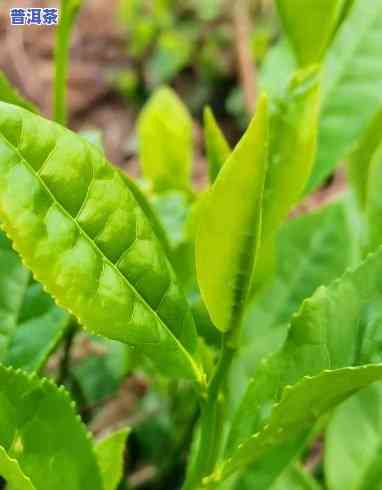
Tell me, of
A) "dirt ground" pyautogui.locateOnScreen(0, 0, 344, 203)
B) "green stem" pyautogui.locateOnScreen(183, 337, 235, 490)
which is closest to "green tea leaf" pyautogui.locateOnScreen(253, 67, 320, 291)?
"green stem" pyautogui.locateOnScreen(183, 337, 235, 490)

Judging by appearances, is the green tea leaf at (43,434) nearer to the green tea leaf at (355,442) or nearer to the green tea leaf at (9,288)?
the green tea leaf at (9,288)

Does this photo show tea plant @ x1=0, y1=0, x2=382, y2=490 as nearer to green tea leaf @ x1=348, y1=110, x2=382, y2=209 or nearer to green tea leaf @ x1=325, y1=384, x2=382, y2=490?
green tea leaf @ x1=325, y1=384, x2=382, y2=490

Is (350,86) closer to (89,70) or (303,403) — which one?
(303,403)

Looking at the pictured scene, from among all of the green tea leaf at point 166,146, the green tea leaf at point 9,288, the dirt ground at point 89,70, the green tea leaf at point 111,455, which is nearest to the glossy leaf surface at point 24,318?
the green tea leaf at point 9,288

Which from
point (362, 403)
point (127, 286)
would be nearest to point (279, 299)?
point (362, 403)

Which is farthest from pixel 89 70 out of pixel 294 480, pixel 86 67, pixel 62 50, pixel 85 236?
pixel 85 236

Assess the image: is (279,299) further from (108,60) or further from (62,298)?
(108,60)
